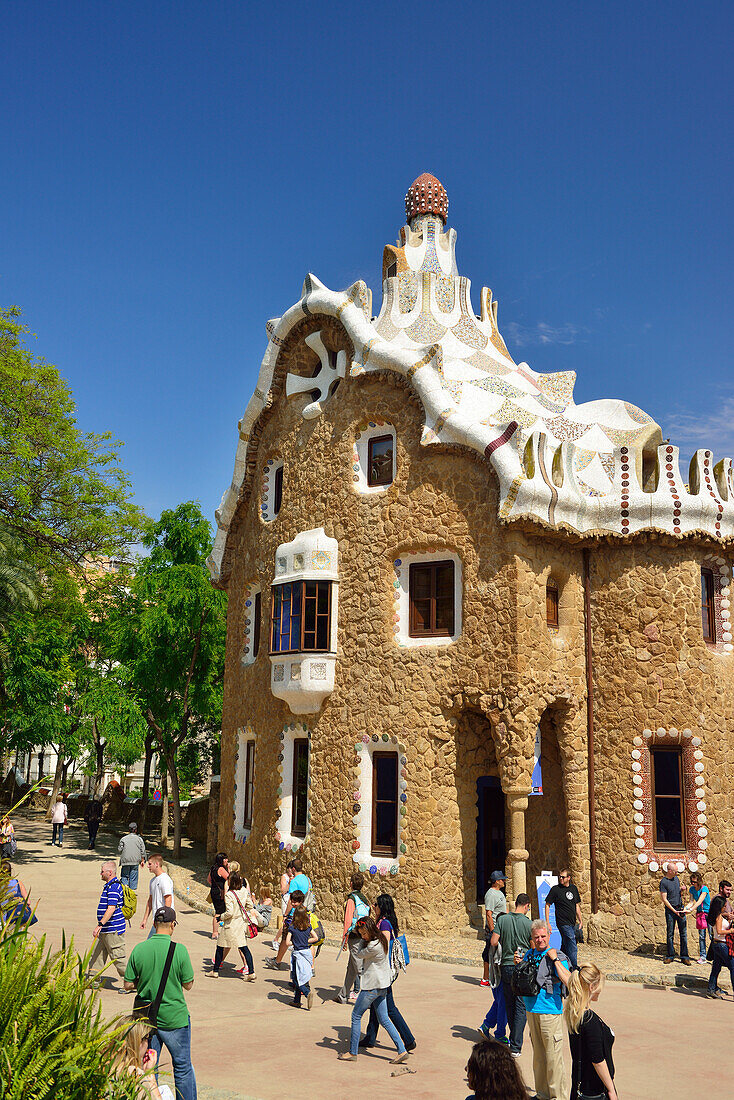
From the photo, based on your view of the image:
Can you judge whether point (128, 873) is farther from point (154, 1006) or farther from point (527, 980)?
point (527, 980)

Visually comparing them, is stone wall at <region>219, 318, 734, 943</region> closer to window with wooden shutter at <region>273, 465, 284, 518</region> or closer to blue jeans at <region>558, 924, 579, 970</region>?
blue jeans at <region>558, 924, 579, 970</region>

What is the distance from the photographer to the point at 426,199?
21.5 m

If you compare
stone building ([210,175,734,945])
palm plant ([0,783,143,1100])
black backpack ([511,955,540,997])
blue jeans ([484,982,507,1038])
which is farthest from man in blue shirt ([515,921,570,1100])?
stone building ([210,175,734,945])

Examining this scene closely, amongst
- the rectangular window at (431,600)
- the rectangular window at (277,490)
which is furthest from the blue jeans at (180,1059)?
the rectangular window at (277,490)

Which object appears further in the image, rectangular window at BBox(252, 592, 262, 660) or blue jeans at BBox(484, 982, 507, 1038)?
rectangular window at BBox(252, 592, 262, 660)

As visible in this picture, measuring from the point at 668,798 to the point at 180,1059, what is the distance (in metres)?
11.7

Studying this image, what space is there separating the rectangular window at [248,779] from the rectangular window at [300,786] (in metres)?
1.66

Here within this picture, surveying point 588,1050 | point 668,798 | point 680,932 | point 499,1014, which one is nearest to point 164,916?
point 588,1050

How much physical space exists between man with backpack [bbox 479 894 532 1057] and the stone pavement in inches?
14.4

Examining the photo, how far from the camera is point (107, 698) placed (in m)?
25.9

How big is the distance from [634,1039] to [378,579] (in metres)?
8.94

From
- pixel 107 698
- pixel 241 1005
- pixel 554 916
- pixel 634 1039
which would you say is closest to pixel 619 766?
pixel 554 916

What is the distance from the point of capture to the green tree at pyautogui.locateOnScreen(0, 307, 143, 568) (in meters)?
20.8

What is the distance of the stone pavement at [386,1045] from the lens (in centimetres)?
788
